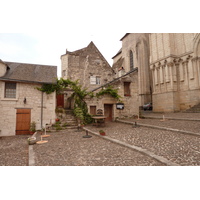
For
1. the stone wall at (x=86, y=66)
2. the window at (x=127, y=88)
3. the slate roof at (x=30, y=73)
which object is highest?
the stone wall at (x=86, y=66)

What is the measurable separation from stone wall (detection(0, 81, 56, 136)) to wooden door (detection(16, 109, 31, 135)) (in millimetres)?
246

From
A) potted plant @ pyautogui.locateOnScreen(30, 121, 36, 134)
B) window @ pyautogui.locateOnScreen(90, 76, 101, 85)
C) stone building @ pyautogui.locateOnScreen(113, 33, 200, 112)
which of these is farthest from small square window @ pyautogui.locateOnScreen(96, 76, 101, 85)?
potted plant @ pyautogui.locateOnScreen(30, 121, 36, 134)

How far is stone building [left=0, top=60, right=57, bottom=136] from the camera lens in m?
9.34

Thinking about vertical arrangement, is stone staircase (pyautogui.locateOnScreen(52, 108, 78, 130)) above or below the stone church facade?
below

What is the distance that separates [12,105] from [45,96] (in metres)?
2.30

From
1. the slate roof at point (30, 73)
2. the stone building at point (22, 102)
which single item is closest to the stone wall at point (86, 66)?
the slate roof at point (30, 73)

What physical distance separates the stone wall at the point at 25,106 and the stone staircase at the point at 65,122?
2.12 ft

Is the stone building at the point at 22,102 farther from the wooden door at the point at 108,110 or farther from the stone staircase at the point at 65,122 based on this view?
the wooden door at the point at 108,110

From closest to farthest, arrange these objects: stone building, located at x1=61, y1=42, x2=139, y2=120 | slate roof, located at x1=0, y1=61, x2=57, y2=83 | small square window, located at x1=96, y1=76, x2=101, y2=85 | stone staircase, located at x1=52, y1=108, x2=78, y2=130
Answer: slate roof, located at x1=0, y1=61, x2=57, y2=83, stone staircase, located at x1=52, y1=108, x2=78, y2=130, stone building, located at x1=61, y1=42, x2=139, y2=120, small square window, located at x1=96, y1=76, x2=101, y2=85

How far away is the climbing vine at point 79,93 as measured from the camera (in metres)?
10.4

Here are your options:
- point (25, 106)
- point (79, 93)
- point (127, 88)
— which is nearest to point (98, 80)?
point (127, 88)

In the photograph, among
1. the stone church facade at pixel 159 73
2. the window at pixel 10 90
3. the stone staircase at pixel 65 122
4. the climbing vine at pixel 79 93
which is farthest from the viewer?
the stone church facade at pixel 159 73

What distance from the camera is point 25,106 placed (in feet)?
32.1

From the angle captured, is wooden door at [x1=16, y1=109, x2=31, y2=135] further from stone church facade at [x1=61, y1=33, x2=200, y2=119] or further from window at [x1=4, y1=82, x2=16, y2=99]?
stone church facade at [x1=61, y1=33, x2=200, y2=119]
